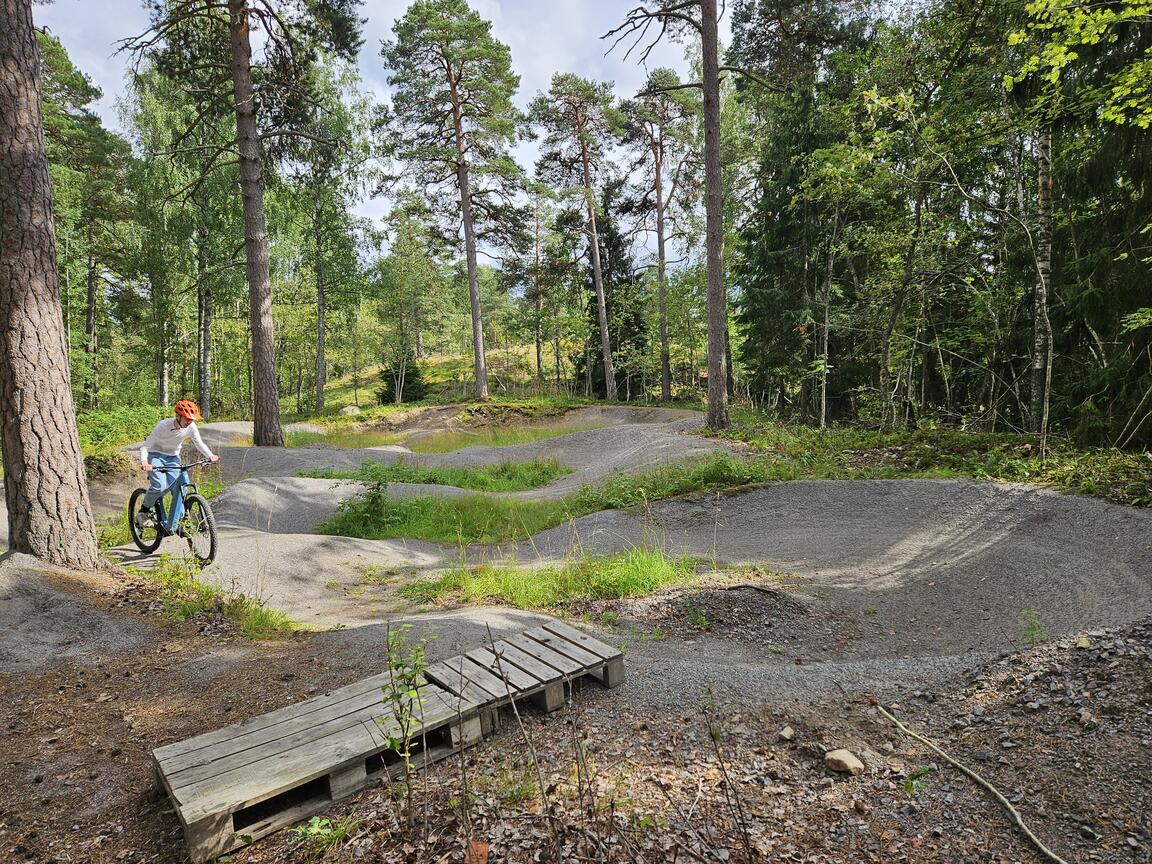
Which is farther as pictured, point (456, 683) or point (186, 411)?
point (186, 411)

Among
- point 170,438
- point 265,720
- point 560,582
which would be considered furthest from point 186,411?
point 265,720

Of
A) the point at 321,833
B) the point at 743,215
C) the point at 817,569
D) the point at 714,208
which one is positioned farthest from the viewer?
the point at 743,215

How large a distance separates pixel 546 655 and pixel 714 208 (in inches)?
449

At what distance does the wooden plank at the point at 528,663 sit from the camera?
322 centimetres

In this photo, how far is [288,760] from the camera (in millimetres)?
2502

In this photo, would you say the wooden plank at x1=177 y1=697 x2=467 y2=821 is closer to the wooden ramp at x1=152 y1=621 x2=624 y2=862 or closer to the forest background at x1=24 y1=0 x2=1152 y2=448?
the wooden ramp at x1=152 y1=621 x2=624 y2=862

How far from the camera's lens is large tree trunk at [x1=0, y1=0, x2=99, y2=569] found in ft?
16.1

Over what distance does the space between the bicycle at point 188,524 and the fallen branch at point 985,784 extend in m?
6.57

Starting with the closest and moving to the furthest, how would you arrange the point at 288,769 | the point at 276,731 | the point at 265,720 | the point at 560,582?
the point at 288,769 → the point at 276,731 → the point at 265,720 → the point at 560,582

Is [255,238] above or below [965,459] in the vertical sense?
above

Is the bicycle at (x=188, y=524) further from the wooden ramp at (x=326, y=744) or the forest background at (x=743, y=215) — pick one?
the forest background at (x=743, y=215)

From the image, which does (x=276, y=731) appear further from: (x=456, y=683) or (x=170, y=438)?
(x=170, y=438)

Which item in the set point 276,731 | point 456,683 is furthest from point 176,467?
point 456,683

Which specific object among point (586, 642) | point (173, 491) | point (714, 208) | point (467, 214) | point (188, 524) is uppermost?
point (467, 214)
